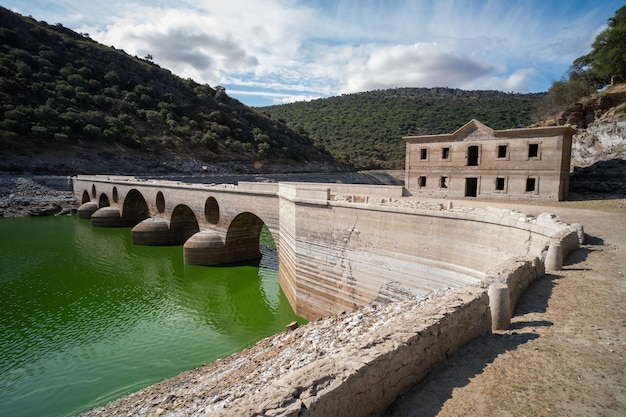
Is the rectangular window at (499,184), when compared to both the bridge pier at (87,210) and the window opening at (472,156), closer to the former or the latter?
the window opening at (472,156)

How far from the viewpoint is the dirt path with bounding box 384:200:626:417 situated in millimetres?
3146

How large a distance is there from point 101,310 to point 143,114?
48461 mm

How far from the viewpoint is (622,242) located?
26.3 feet

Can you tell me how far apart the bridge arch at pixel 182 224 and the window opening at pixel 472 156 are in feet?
60.2

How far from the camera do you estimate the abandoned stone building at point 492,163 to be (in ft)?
52.6

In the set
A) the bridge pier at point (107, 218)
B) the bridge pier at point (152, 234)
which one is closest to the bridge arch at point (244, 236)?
the bridge pier at point (152, 234)

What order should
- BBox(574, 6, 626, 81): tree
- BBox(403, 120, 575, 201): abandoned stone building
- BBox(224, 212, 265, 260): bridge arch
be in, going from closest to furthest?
BBox(403, 120, 575, 201): abandoned stone building, BBox(224, 212, 265, 260): bridge arch, BBox(574, 6, 626, 81): tree

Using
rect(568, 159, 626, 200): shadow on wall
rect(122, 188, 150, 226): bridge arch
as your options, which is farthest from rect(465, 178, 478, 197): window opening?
rect(122, 188, 150, 226): bridge arch

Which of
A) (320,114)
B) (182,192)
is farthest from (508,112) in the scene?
(182,192)

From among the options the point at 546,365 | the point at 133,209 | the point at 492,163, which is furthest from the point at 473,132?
the point at 133,209

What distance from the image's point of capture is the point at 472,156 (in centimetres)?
1869

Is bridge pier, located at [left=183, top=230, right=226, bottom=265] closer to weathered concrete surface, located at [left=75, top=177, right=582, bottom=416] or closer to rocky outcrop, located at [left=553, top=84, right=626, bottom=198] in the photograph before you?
weathered concrete surface, located at [left=75, top=177, right=582, bottom=416]

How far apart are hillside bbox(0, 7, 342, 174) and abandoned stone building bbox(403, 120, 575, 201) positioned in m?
35.8

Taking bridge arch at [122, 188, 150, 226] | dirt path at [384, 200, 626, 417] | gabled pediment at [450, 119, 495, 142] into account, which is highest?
gabled pediment at [450, 119, 495, 142]
